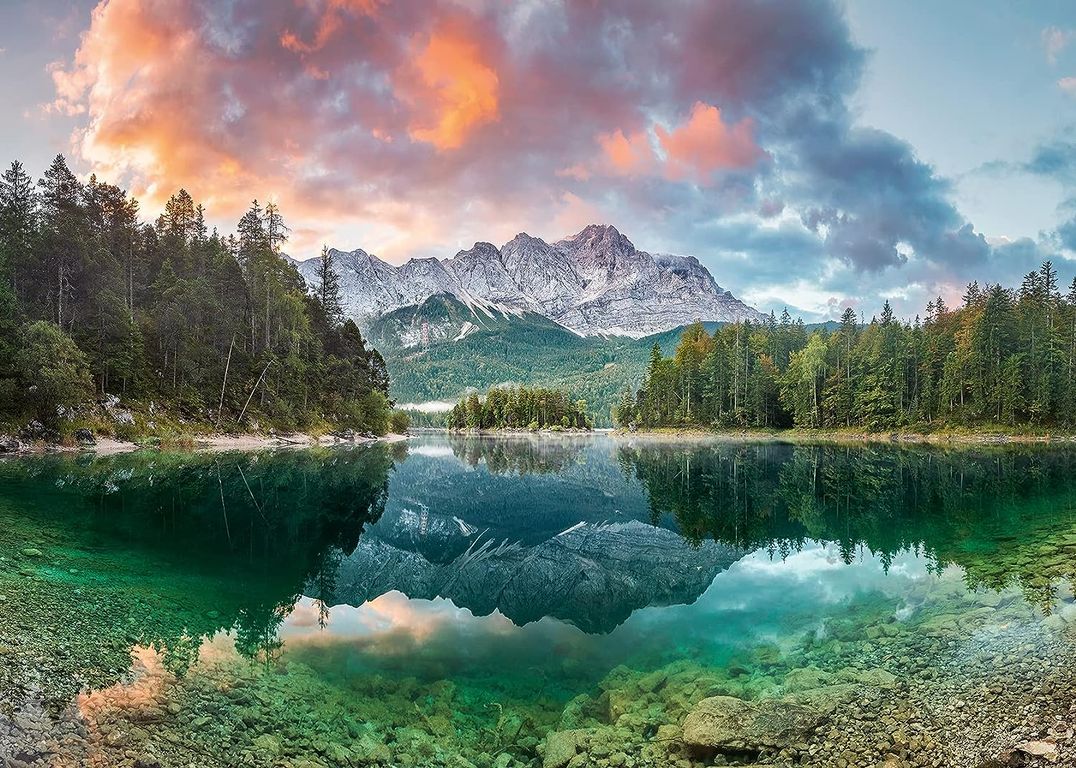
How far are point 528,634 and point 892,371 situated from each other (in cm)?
11167

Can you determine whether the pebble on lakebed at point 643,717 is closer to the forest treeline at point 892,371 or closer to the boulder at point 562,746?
the boulder at point 562,746

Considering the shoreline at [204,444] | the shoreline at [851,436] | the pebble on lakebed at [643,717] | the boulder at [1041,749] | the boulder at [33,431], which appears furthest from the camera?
the shoreline at [851,436]

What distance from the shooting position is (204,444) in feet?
231

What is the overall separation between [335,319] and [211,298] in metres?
42.9

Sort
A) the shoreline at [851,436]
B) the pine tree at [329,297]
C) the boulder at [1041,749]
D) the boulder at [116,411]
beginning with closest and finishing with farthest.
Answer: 1. the boulder at [1041,749]
2. the boulder at [116,411]
3. the shoreline at [851,436]
4. the pine tree at [329,297]

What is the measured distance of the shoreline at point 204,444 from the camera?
5209 cm

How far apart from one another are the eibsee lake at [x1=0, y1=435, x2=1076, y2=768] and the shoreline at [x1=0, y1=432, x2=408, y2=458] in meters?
26.2

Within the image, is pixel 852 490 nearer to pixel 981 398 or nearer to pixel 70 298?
pixel 981 398

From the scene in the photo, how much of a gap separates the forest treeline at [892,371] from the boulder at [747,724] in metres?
104

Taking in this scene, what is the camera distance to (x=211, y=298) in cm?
8244

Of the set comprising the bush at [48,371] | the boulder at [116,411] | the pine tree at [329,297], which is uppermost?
the pine tree at [329,297]

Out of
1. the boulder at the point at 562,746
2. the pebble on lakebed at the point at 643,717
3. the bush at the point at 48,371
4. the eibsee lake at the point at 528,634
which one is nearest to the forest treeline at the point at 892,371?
the eibsee lake at the point at 528,634

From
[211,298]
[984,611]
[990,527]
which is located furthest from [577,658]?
[211,298]

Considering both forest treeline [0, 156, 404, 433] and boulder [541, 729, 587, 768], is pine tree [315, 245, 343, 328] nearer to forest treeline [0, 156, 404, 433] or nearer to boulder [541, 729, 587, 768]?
forest treeline [0, 156, 404, 433]
